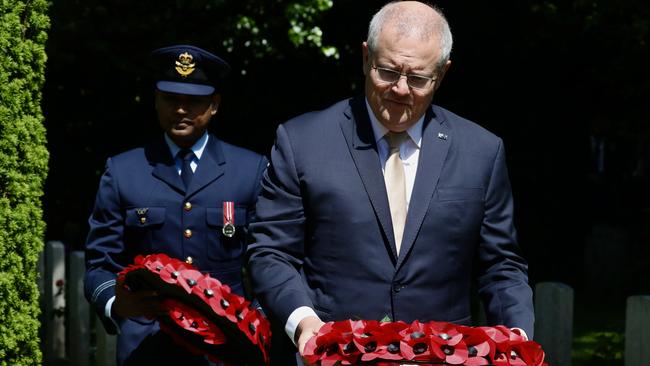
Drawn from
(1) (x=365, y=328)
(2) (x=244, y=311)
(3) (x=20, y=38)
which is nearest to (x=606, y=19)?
(3) (x=20, y=38)

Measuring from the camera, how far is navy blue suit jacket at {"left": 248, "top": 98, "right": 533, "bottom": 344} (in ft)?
10.7

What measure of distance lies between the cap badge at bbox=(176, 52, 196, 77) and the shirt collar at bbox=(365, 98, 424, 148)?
1.75 m

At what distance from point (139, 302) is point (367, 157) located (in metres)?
1.35

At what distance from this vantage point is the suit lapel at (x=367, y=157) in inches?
129

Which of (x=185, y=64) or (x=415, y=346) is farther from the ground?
(x=185, y=64)

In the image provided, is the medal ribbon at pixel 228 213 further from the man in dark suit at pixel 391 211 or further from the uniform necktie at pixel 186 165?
the man in dark suit at pixel 391 211

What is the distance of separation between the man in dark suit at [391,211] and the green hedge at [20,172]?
6.56 ft

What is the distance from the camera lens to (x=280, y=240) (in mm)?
3264

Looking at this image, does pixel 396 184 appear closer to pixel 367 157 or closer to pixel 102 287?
pixel 367 157

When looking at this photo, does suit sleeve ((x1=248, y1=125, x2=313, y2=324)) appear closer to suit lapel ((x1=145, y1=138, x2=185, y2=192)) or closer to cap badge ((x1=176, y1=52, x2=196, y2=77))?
suit lapel ((x1=145, y1=138, x2=185, y2=192))

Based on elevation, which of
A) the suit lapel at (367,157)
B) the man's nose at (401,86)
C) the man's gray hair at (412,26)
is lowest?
the suit lapel at (367,157)

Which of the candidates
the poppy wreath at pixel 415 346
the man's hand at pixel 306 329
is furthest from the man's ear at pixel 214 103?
the poppy wreath at pixel 415 346

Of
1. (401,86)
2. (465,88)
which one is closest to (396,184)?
(401,86)

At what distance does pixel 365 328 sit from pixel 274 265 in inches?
18.6
